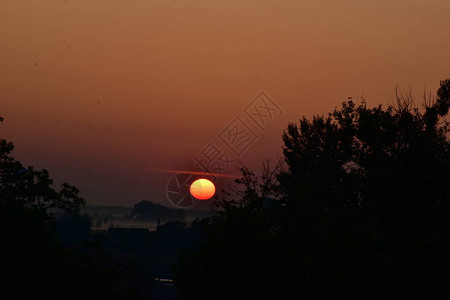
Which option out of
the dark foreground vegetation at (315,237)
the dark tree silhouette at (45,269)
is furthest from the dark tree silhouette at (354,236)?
the dark tree silhouette at (45,269)

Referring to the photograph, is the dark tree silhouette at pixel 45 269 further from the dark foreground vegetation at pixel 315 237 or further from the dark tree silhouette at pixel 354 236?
the dark tree silhouette at pixel 354 236

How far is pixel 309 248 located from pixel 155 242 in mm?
133632

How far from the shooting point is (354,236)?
3008 centimetres

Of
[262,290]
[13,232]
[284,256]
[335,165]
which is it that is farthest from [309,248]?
[335,165]

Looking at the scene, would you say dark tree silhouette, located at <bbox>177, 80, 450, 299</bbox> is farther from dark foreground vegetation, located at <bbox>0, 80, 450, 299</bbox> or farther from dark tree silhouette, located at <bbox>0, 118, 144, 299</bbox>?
dark tree silhouette, located at <bbox>0, 118, 144, 299</bbox>

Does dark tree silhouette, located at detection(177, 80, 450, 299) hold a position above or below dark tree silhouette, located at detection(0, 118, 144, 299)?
above

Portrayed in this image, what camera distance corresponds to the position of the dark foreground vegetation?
13812mm

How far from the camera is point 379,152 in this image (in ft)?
147

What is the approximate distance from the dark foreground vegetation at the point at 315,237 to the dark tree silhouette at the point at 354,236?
61 mm

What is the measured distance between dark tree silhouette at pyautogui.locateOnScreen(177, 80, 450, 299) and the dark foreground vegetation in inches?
2.4

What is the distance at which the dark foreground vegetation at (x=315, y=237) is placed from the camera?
45.3 feet

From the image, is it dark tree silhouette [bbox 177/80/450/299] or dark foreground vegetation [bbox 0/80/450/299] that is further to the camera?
dark tree silhouette [bbox 177/80/450/299]

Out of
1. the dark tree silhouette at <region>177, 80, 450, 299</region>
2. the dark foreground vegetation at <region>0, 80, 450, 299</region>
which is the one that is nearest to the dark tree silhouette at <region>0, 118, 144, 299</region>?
the dark foreground vegetation at <region>0, 80, 450, 299</region>

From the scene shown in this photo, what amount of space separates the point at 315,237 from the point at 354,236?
2.02 meters
